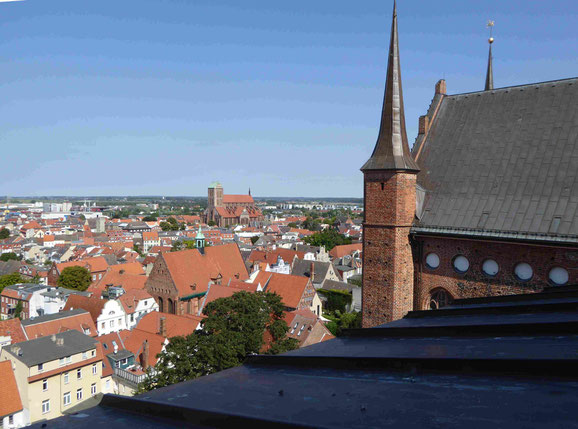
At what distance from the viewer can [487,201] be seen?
15.8 meters

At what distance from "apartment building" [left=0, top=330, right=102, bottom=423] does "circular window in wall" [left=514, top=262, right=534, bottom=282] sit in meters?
28.5

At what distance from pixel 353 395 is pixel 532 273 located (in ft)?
43.6


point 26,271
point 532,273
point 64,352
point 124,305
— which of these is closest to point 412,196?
point 532,273

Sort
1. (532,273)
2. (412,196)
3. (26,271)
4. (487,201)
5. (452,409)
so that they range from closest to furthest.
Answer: (452,409), (532,273), (487,201), (412,196), (26,271)

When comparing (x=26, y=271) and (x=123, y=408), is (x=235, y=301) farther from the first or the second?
(x=26, y=271)

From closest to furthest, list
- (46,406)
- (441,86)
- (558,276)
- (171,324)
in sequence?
(558,276) → (441,86) → (46,406) → (171,324)

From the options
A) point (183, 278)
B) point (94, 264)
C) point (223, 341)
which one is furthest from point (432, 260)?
point (94, 264)

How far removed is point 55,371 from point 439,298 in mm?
26187

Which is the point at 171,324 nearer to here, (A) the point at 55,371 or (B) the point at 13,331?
(A) the point at 55,371

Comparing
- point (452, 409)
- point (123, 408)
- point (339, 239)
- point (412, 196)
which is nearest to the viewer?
point (452, 409)

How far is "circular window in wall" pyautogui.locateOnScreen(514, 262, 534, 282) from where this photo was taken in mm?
14352

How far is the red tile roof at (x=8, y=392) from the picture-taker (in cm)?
2638

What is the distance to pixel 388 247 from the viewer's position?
54.7 ft

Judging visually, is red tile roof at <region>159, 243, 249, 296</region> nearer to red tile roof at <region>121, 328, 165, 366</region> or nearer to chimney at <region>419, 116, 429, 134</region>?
red tile roof at <region>121, 328, 165, 366</region>
